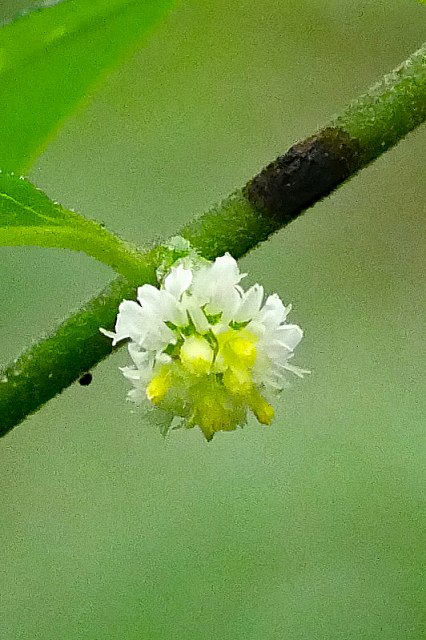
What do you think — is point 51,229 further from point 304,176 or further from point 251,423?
point 251,423

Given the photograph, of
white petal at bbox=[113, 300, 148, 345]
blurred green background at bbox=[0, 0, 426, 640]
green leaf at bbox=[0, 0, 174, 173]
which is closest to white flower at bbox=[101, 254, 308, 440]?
white petal at bbox=[113, 300, 148, 345]

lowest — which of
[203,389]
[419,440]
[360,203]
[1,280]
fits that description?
[419,440]

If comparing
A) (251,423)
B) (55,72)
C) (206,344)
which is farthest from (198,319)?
(251,423)

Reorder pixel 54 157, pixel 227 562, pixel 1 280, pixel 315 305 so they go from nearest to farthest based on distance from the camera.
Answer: pixel 227 562, pixel 1 280, pixel 315 305, pixel 54 157

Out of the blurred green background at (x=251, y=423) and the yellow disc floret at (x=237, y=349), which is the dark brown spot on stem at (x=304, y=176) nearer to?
the yellow disc floret at (x=237, y=349)

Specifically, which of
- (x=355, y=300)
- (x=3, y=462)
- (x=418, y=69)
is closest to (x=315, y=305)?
(x=355, y=300)

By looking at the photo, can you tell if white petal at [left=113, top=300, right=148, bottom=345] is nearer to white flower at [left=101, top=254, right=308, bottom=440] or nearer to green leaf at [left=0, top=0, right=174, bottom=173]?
white flower at [left=101, top=254, right=308, bottom=440]

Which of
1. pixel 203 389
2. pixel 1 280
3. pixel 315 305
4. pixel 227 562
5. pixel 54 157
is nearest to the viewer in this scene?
pixel 203 389

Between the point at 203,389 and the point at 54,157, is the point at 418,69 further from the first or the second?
the point at 54,157

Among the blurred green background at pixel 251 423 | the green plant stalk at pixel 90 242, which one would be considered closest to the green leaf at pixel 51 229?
the green plant stalk at pixel 90 242
